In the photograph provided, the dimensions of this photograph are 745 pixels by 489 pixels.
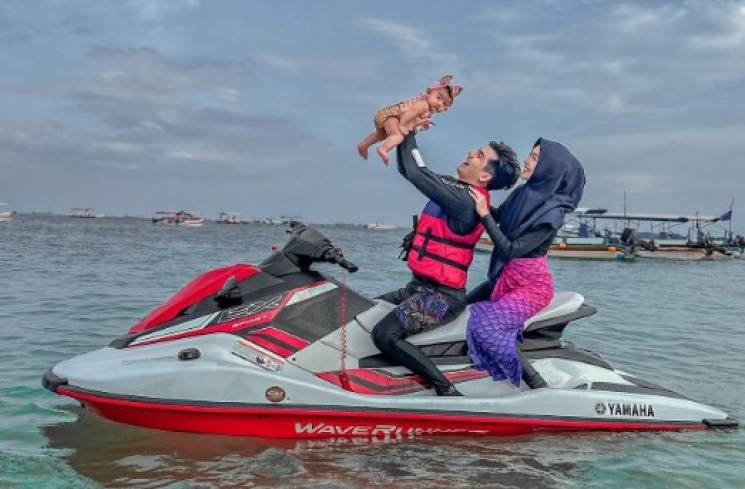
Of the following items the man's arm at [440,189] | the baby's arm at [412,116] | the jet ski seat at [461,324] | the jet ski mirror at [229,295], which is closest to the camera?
the man's arm at [440,189]

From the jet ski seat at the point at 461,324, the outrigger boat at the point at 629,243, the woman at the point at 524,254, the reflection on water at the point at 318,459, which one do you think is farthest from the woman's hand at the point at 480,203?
the outrigger boat at the point at 629,243

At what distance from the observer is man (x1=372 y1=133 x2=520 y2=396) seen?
162 inches

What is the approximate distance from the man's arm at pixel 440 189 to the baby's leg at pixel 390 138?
57 mm

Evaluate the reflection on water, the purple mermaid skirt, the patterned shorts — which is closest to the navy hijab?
the purple mermaid skirt

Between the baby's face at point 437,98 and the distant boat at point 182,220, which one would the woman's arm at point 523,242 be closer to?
the baby's face at point 437,98

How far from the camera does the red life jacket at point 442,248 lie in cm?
414

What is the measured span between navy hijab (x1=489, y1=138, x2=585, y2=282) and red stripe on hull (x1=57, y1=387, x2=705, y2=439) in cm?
122

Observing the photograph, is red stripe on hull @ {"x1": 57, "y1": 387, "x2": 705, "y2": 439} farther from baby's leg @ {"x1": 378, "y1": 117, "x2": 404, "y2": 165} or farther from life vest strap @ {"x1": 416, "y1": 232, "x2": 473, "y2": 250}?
baby's leg @ {"x1": 378, "y1": 117, "x2": 404, "y2": 165}

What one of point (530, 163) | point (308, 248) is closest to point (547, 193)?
point (530, 163)

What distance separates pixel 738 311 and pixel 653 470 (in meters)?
12.5

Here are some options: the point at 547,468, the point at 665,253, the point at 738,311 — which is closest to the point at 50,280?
the point at 547,468

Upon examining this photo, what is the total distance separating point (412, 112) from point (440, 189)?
500mm

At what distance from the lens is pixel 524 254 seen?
4215 millimetres

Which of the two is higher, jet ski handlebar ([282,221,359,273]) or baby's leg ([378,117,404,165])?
baby's leg ([378,117,404,165])
